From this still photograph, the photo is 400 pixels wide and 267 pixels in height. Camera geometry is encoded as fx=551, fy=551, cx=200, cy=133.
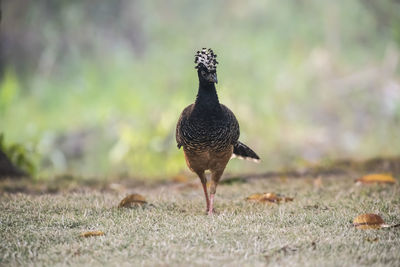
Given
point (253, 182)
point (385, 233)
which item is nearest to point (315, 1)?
point (253, 182)

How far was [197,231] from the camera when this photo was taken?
3648 mm

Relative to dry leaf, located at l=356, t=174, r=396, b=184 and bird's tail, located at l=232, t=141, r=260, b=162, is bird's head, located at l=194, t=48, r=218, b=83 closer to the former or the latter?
bird's tail, located at l=232, t=141, r=260, b=162

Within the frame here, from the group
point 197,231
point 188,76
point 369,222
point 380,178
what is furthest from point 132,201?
point 188,76

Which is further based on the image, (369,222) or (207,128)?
(207,128)

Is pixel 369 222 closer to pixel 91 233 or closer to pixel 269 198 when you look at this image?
pixel 269 198

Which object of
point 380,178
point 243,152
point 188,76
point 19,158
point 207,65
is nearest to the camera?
point 207,65

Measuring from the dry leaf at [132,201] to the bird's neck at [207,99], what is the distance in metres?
0.92

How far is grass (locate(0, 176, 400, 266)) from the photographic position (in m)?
3.07

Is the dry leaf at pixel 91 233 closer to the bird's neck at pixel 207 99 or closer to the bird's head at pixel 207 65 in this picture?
the bird's neck at pixel 207 99

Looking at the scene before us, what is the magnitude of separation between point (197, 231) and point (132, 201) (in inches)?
47.7

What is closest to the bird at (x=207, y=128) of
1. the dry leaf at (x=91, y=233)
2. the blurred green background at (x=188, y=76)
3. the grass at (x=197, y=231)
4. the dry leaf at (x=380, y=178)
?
the grass at (x=197, y=231)

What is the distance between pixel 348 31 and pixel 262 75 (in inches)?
79.5

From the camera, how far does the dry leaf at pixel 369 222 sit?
374cm

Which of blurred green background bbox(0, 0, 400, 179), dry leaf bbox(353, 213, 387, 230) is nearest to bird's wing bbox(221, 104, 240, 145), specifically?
dry leaf bbox(353, 213, 387, 230)
